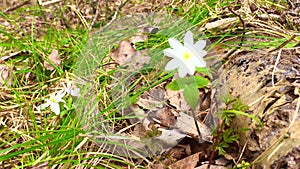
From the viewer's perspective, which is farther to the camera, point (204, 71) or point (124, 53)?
point (124, 53)

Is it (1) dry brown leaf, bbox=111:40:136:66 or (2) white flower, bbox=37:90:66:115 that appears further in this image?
(1) dry brown leaf, bbox=111:40:136:66

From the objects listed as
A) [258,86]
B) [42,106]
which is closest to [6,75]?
[42,106]

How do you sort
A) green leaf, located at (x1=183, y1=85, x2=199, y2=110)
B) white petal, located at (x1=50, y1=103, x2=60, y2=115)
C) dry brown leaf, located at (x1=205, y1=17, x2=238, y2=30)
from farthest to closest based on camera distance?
dry brown leaf, located at (x1=205, y1=17, x2=238, y2=30)
white petal, located at (x1=50, y1=103, x2=60, y2=115)
green leaf, located at (x1=183, y1=85, x2=199, y2=110)

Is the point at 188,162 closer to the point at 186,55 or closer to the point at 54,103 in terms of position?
the point at 186,55

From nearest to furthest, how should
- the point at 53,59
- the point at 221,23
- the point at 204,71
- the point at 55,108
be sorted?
1. the point at 204,71
2. the point at 55,108
3. the point at 221,23
4. the point at 53,59

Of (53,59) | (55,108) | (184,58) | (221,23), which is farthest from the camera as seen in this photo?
(53,59)

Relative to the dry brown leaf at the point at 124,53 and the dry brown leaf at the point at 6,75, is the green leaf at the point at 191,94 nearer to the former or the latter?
the dry brown leaf at the point at 124,53

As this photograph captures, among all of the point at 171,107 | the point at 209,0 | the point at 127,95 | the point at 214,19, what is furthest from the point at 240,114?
the point at 209,0

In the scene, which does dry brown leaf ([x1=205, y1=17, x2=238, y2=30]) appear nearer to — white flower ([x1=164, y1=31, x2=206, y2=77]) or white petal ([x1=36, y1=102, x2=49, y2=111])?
white flower ([x1=164, y1=31, x2=206, y2=77])

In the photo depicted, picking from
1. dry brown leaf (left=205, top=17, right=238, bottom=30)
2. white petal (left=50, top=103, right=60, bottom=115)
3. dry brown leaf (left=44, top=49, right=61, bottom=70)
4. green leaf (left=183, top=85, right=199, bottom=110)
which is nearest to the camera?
green leaf (left=183, top=85, right=199, bottom=110)

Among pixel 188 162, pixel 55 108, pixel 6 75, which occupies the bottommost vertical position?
pixel 188 162

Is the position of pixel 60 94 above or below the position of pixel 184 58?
below

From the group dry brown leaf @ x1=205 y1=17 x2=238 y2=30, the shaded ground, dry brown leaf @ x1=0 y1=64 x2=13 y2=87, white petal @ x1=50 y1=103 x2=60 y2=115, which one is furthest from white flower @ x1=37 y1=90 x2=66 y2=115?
dry brown leaf @ x1=205 y1=17 x2=238 y2=30
